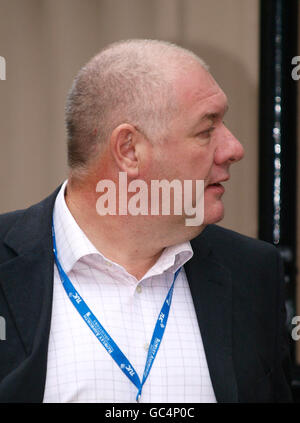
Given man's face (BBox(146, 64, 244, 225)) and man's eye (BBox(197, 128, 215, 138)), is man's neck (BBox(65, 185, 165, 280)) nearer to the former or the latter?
man's face (BBox(146, 64, 244, 225))

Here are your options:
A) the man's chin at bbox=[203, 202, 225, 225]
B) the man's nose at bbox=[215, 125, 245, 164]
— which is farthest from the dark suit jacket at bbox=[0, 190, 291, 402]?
the man's nose at bbox=[215, 125, 245, 164]

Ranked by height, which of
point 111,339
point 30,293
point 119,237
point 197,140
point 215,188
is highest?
point 197,140

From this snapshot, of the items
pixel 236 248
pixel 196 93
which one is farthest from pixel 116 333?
pixel 196 93

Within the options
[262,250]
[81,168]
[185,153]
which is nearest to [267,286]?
[262,250]

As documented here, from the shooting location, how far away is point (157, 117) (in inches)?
59.1

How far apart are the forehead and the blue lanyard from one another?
0.47 m

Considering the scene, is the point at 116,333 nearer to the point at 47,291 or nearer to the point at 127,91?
the point at 47,291

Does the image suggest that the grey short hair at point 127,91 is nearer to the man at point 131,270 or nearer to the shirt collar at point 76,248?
the man at point 131,270

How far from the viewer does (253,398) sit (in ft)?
5.12

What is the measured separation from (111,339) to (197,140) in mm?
491

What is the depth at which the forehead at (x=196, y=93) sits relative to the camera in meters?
1.49

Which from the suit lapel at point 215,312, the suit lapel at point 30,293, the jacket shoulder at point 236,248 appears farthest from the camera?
the jacket shoulder at point 236,248

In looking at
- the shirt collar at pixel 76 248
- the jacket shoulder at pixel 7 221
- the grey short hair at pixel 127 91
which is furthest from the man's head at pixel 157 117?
Result: the jacket shoulder at pixel 7 221

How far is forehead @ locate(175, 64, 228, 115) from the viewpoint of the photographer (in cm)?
149
